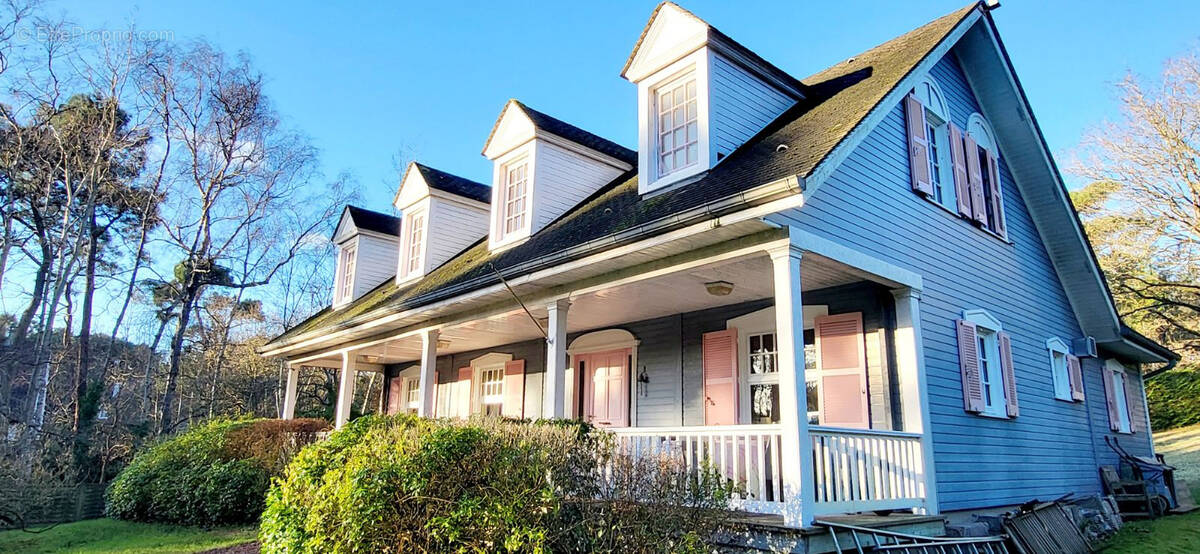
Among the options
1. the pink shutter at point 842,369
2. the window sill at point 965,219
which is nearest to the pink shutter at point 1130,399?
the window sill at point 965,219

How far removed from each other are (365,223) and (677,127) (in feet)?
32.6

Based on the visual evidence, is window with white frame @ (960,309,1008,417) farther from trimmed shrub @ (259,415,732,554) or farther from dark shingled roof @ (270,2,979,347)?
trimmed shrub @ (259,415,732,554)

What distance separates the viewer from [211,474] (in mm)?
10484

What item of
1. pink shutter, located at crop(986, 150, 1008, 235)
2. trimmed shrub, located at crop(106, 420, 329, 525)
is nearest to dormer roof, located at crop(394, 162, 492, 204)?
trimmed shrub, located at crop(106, 420, 329, 525)

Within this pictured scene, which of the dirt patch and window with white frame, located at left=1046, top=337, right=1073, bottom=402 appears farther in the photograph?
window with white frame, located at left=1046, top=337, right=1073, bottom=402

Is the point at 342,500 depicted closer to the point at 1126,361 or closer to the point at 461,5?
the point at 461,5

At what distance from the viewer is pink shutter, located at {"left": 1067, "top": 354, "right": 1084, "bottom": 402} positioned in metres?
10.4

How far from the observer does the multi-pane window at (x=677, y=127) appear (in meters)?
7.99

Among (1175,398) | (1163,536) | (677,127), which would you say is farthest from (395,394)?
(1175,398)

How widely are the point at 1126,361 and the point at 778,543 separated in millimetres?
11760

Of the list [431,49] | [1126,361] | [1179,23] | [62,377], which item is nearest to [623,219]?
[431,49]

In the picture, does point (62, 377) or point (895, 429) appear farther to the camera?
point (62, 377)

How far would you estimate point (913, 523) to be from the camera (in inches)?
243

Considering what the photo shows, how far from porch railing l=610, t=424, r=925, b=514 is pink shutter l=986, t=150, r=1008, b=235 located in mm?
4405
